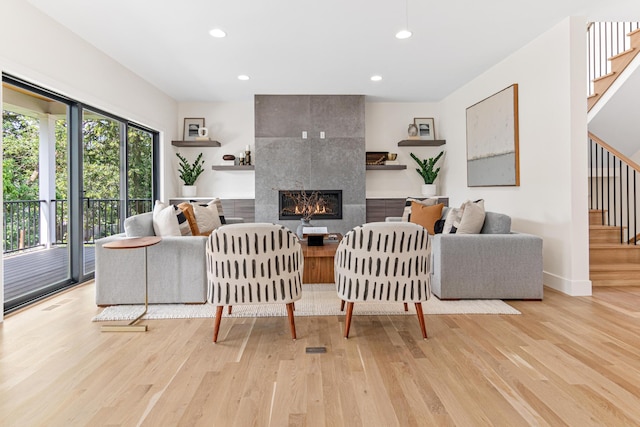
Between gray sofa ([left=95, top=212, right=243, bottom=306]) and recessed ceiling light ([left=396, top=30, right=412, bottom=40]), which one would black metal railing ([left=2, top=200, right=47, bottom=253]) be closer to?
gray sofa ([left=95, top=212, right=243, bottom=306])

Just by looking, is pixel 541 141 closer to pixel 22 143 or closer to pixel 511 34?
pixel 511 34

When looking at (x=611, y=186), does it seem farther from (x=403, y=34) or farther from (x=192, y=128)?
(x=192, y=128)

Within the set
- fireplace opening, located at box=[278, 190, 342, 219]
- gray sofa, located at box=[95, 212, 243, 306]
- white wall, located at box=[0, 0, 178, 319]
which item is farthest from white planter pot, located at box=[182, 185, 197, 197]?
gray sofa, located at box=[95, 212, 243, 306]

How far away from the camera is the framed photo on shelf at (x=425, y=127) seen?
6.76 m

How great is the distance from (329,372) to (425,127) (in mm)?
5674

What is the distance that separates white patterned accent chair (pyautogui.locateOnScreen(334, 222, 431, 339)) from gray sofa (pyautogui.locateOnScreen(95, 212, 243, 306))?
141 centimetres

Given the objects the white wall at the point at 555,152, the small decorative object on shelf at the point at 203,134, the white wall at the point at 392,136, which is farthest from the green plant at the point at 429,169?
the small decorative object on shelf at the point at 203,134

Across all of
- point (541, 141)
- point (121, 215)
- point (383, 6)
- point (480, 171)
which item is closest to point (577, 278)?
point (541, 141)

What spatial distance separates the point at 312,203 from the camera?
6289 mm

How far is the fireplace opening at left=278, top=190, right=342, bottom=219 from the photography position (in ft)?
20.6

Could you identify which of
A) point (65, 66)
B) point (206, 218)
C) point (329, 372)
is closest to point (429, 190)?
point (206, 218)

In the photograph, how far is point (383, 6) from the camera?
328 centimetres

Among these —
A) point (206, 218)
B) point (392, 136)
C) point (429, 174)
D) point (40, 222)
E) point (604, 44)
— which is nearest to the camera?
point (40, 222)

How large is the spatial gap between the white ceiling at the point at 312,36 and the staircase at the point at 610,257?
2318mm
